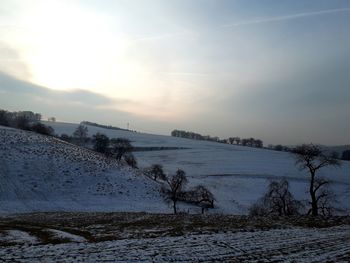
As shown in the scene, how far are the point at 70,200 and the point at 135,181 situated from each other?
1421cm

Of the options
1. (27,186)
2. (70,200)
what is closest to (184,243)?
(70,200)

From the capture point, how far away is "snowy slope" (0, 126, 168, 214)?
5366 centimetres

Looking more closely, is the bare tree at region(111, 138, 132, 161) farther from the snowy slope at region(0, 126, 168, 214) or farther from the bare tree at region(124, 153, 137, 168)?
the snowy slope at region(0, 126, 168, 214)

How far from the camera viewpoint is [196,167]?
392 feet

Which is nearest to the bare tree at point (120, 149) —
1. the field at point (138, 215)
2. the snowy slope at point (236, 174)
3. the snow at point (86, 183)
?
the snowy slope at point (236, 174)

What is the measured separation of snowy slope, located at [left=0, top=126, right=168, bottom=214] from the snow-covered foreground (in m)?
33.3

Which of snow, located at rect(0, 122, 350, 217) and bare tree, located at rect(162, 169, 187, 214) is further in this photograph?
snow, located at rect(0, 122, 350, 217)

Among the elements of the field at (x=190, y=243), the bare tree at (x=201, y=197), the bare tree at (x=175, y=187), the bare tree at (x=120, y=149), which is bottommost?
the bare tree at (x=201, y=197)

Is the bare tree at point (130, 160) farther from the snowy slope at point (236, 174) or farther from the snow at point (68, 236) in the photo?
the snow at point (68, 236)

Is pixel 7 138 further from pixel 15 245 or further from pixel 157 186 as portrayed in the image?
pixel 15 245

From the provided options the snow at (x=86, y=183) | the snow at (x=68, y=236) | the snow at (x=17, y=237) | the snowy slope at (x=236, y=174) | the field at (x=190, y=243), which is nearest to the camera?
the field at (x=190, y=243)

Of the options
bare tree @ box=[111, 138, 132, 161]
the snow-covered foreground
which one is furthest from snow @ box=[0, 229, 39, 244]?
bare tree @ box=[111, 138, 132, 161]

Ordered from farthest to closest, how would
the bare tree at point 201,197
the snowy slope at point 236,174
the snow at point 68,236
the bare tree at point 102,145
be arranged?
the bare tree at point 102,145 < the snowy slope at point 236,174 < the bare tree at point 201,197 < the snow at point 68,236

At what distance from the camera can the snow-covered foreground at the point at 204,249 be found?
15008 mm
